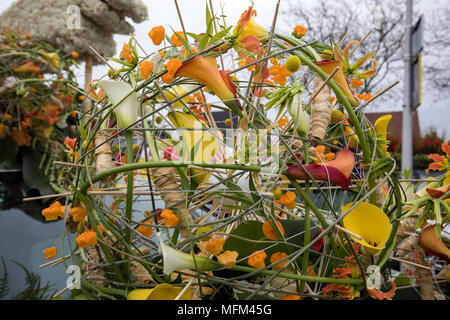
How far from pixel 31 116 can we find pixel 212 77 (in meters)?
0.95

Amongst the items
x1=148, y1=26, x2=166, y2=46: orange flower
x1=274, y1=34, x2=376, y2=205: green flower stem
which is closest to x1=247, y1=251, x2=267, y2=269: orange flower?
x1=274, y1=34, x2=376, y2=205: green flower stem

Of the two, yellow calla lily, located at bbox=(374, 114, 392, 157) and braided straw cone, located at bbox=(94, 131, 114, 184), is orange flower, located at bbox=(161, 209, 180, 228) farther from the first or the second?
yellow calla lily, located at bbox=(374, 114, 392, 157)

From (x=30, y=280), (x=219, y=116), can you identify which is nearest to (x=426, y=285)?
(x=219, y=116)

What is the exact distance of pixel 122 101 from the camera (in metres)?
0.26

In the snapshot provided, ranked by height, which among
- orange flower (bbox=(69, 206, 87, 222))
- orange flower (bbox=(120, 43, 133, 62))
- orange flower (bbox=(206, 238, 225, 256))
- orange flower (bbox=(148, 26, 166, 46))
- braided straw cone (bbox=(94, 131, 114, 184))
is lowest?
orange flower (bbox=(206, 238, 225, 256))

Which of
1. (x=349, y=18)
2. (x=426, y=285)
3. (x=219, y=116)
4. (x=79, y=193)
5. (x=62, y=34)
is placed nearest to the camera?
(x=79, y=193)

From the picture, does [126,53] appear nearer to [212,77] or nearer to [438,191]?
[212,77]

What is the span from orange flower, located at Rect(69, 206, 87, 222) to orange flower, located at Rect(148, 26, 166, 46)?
0.53ft

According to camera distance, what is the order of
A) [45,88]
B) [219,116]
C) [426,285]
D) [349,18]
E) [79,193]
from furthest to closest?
[349,18] → [45,88] → [219,116] → [426,285] → [79,193]

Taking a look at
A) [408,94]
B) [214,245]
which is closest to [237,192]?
[214,245]

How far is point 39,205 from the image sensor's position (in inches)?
37.1

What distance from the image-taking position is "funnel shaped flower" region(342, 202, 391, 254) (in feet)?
0.81

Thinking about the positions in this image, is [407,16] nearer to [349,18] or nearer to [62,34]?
[62,34]
